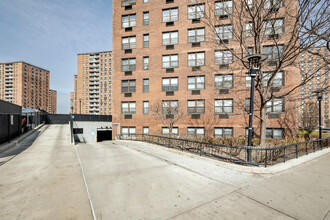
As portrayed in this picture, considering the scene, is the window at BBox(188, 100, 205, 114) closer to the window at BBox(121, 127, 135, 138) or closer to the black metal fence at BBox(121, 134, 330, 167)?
the black metal fence at BBox(121, 134, 330, 167)

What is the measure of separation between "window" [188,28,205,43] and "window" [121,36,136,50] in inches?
319

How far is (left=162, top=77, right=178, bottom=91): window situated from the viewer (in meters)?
19.9

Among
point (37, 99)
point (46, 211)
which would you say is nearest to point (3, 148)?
point (46, 211)

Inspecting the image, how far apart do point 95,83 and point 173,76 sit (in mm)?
93714

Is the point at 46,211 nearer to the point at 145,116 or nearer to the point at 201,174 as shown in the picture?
the point at 201,174

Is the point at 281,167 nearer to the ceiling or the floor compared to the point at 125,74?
nearer to the floor

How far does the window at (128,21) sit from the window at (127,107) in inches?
458

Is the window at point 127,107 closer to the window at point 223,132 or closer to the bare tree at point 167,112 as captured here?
the bare tree at point 167,112

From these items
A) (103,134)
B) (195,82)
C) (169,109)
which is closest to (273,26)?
(195,82)

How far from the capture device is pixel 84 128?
3198 centimetres

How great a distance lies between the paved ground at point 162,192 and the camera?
354cm

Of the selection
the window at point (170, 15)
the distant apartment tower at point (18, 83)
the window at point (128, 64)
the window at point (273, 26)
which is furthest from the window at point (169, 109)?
the distant apartment tower at point (18, 83)

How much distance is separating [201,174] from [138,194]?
9.20 feet

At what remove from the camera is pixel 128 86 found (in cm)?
2152
